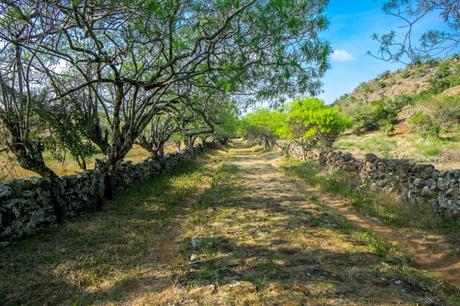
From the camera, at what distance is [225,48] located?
→ 10367mm

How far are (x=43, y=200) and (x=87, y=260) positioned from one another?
3.16 metres

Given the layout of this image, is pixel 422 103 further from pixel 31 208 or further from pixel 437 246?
pixel 31 208

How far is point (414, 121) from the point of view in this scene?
144 ft

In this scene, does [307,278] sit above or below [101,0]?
below

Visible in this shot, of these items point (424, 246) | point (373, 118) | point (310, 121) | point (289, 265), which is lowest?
point (424, 246)

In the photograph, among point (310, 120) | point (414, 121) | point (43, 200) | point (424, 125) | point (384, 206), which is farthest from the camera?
point (414, 121)

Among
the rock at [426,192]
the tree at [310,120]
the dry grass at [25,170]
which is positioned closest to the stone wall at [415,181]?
the rock at [426,192]

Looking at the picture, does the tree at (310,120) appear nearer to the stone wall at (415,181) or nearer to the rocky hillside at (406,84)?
the stone wall at (415,181)

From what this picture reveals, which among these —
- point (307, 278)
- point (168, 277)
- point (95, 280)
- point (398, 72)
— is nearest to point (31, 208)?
point (95, 280)

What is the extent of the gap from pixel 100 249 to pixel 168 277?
213 cm

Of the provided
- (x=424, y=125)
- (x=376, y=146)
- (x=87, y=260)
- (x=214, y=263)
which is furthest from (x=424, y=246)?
(x=424, y=125)

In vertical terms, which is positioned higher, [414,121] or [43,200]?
[414,121]

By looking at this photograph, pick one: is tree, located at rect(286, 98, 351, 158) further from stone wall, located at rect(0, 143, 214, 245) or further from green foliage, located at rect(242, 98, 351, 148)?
stone wall, located at rect(0, 143, 214, 245)

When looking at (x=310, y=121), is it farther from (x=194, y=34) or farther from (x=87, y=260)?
(x=87, y=260)
